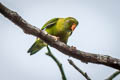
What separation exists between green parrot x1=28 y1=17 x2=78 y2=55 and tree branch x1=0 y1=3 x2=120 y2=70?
10.1 ft

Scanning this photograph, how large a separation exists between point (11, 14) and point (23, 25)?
28cm

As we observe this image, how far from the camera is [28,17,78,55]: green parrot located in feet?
19.7

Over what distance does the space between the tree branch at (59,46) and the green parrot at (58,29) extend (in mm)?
3081

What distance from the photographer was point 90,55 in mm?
2789

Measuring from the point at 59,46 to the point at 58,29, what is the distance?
11.0 feet

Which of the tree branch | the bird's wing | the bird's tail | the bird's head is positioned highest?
the bird's wing

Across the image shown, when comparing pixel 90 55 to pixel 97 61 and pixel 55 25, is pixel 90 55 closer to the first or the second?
pixel 97 61

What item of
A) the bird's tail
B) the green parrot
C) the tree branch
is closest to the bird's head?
the green parrot

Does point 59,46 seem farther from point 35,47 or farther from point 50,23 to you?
point 35,47

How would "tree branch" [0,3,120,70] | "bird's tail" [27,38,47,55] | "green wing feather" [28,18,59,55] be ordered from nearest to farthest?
"tree branch" [0,3,120,70] → "green wing feather" [28,18,59,55] → "bird's tail" [27,38,47,55]

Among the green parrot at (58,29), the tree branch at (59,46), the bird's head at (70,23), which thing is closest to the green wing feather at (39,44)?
the green parrot at (58,29)

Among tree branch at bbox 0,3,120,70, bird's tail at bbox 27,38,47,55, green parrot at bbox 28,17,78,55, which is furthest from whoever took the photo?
bird's tail at bbox 27,38,47,55

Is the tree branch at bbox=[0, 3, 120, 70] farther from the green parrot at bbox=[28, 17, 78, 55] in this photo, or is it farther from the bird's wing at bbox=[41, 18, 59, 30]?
the bird's wing at bbox=[41, 18, 59, 30]

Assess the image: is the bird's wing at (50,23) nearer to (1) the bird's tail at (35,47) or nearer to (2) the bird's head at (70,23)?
(2) the bird's head at (70,23)
